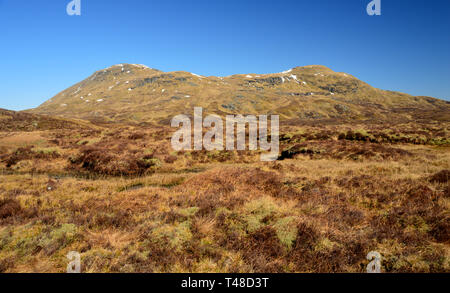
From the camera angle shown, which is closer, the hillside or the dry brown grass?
the dry brown grass

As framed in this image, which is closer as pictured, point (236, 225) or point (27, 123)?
point (236, 225)

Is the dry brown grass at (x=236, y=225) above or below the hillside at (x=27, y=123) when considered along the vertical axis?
below

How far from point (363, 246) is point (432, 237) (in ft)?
8.17

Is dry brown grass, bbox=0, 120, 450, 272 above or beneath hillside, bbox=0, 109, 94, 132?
beneath

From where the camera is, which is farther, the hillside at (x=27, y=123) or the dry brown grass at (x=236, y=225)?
the hillside at (x=27, y=123)

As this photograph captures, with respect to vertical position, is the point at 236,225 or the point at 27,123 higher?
the point at 27,123

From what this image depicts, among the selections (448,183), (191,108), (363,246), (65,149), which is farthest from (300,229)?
(191,108)
